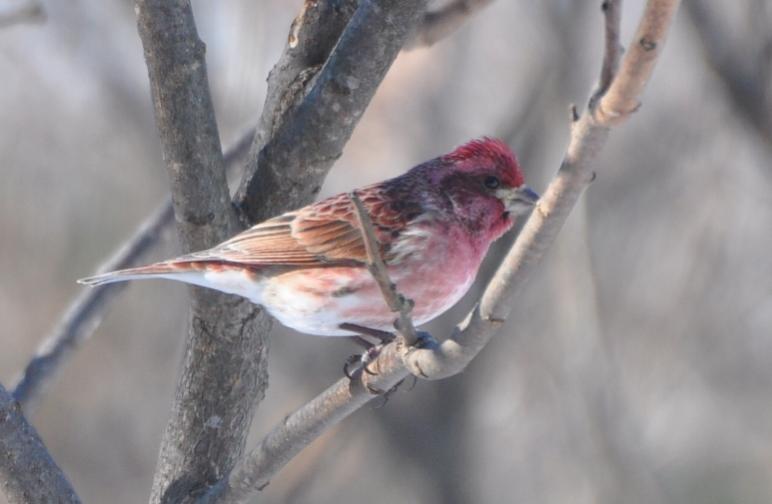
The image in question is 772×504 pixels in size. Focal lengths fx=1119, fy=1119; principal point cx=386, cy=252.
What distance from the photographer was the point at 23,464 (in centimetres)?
373

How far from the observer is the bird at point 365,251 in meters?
4.52

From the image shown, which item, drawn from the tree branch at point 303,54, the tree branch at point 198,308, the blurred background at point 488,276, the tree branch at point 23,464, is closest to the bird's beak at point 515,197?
the tree branch at point 303,54

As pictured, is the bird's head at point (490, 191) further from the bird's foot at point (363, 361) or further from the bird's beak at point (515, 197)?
the bird's foot at point (363, 361)

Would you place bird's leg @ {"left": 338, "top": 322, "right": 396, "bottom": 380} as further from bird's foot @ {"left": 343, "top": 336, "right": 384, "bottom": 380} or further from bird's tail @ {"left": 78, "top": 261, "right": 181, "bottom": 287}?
bird's tail @ {"left": 78, "top": 261, "right": 181, "bottom": 287}

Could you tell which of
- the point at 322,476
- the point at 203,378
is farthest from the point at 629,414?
the point at 203,378

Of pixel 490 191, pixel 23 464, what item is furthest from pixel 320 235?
pixel 23 464

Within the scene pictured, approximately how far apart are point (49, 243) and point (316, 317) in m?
9.11

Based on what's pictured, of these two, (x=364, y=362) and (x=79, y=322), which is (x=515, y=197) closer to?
(x=364, y=362)

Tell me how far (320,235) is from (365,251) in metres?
0.28

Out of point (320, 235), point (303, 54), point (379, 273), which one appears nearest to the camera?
point (379, 273)

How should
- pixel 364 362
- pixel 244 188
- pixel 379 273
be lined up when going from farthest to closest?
pixel 244 188 < pixel 364 362 < pixel 379 273

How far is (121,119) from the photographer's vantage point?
11.2 meters

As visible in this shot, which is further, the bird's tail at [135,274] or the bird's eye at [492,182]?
the bird's eye at [492,182]

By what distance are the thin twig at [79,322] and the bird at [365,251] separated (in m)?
0.21
